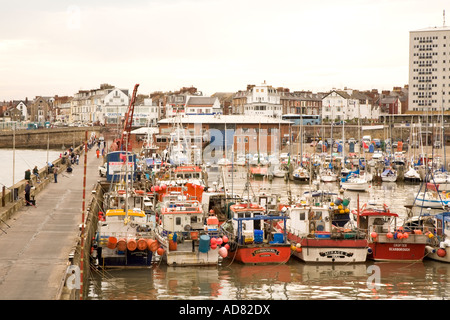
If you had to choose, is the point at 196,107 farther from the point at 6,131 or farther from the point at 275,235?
the point at 275,235

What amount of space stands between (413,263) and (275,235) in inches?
223

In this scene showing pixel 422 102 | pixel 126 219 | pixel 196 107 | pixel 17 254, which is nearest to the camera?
pixel 17 254

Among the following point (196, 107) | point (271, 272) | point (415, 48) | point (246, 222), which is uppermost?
point (415, 48)

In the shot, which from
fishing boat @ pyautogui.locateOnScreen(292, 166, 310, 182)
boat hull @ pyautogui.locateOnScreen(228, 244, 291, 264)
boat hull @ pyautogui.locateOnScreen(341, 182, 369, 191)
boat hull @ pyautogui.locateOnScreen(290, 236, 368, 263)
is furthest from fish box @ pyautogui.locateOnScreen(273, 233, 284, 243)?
fishing boat @ pyautogui.locateOnScreen(292, 166, 310, 182)

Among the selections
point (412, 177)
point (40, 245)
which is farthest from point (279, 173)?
point (40, 245)

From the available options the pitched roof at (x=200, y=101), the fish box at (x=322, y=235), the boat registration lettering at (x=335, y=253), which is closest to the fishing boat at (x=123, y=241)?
the fish box at (x=322, y=235)

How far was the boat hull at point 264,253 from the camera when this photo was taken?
26.8 metres

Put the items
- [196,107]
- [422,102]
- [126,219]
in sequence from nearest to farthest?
[126,219]
[196,107]
[422,102]

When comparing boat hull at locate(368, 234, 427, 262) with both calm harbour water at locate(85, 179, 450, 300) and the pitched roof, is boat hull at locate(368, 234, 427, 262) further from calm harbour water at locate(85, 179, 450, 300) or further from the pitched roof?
the pitched roof

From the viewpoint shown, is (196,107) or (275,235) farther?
(196,107)

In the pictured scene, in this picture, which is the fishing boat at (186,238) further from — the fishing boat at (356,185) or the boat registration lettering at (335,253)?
the fishing boat at (356,185)

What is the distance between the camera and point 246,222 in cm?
2762

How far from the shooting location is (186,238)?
26.3m
